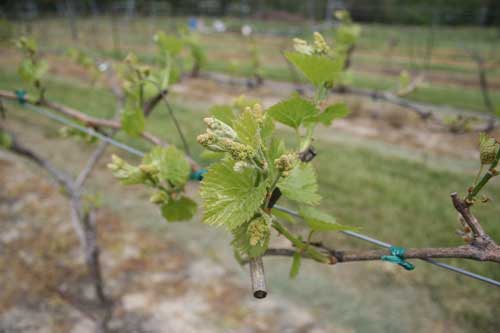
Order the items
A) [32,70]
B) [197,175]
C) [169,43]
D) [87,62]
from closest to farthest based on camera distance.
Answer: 1. [197,175]
2. [169,43]
3. [32,70]
4. [87,62]

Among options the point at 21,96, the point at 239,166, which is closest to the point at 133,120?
the point at 239,166

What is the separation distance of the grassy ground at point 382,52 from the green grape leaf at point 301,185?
2.03 metres

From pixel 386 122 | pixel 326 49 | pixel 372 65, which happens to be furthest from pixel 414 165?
pixel 372 65

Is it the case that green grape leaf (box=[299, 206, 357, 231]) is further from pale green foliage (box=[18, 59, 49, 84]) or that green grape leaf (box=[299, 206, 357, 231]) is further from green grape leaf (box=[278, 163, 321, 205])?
pale green foliage (box=[18, 59, 49, 84])

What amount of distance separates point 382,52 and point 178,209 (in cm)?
A: 882

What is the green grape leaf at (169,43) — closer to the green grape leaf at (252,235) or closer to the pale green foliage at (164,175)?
the pale green foliage at (164,175)

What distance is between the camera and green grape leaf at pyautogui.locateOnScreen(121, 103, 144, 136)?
699 mm

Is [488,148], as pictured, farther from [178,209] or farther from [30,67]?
[30,67]

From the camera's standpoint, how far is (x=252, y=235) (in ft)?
1.35

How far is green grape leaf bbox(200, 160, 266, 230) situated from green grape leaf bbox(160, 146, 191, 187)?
0.23 meters

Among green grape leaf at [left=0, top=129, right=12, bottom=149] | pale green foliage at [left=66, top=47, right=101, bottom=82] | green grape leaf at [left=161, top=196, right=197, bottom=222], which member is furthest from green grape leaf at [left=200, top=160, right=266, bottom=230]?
pale green foliage at [left=66, top=47, right=101, bottom=82]

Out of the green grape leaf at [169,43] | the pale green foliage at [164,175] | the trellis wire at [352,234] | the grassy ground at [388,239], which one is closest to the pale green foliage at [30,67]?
the trellis wire at [352,234]

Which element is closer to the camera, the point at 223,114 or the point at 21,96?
the point at 223,114

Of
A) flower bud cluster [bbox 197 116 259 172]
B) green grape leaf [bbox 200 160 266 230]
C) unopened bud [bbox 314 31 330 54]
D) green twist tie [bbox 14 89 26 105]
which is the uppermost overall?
unopened bud [bbox 314 31 330 54]
